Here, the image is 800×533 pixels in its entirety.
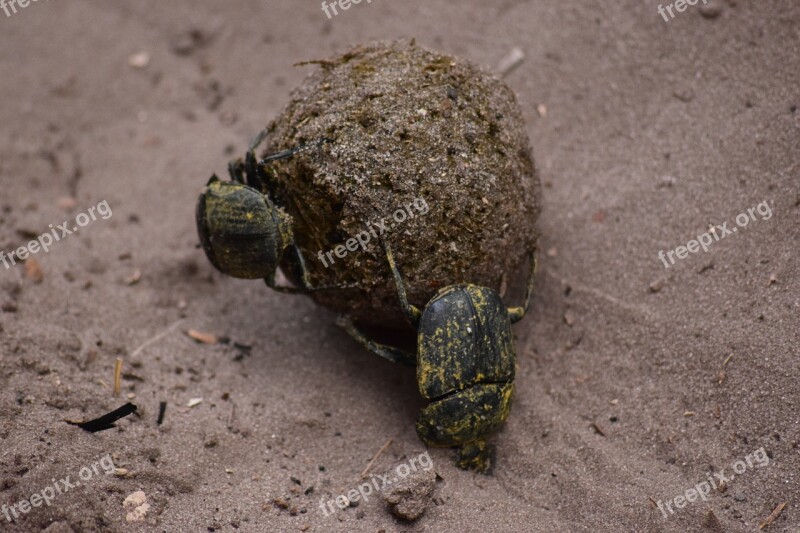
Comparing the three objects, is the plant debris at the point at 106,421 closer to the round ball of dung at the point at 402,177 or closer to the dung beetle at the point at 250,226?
the dung beetle at the point at 250,226

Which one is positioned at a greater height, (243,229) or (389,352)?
(243,229)

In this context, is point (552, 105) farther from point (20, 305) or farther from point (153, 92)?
point (20, 305)

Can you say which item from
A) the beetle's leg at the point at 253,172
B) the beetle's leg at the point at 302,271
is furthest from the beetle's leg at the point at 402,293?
the beetle's leg at the point at 253,172

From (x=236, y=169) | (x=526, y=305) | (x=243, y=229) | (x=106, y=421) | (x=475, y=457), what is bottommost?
(x=475, y=457)

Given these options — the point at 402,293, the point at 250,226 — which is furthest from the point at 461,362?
the point at 250,226

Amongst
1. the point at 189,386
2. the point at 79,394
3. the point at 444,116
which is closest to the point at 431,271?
the point at 444,116

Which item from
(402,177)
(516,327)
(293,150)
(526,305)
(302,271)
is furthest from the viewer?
(516,327)

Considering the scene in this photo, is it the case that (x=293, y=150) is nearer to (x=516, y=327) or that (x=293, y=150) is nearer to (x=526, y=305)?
(x=526, y=305)
